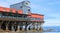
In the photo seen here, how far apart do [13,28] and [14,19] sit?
2911 millimetres

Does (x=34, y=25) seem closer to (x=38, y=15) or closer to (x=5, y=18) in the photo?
(x=38, y=15)

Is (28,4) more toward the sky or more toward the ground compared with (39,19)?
more toward the sky

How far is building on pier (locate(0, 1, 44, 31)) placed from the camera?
163 feet

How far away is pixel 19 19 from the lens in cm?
5181

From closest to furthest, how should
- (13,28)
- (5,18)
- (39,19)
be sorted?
(5,18)
(13,28)
(39,19)

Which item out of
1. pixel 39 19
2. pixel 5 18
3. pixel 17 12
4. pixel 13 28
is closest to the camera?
pixel 5 18

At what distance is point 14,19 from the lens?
5050cm

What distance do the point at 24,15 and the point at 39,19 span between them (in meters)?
4.85

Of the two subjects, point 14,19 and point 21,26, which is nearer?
point 14,19

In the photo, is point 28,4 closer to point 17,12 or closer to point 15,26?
point 17,12

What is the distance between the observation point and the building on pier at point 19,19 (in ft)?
163

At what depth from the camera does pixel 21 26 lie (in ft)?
183

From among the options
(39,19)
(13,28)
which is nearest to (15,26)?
(13,28)

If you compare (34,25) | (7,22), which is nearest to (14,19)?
(7,22)
